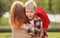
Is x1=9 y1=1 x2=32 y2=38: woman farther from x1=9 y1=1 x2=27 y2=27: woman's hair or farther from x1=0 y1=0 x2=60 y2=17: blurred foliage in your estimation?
x1=0 y1=0 x2=60 y2=17: blurred foliage

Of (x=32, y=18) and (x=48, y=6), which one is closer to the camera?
(x=32, y=18)

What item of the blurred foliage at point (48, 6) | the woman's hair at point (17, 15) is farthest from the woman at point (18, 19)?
the blurred foliage at point (48, 6)

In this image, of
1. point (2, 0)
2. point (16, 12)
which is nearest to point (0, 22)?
point (2, 0)

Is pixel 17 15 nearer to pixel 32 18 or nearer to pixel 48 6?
pixel 32 18

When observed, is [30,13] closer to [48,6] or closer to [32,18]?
[32,18]

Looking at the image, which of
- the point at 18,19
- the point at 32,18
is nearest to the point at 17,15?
the point at 18,19

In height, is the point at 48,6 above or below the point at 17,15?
above

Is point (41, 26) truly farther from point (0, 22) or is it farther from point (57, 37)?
point (0, 22)

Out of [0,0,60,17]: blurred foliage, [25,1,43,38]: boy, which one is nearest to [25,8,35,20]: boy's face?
[25,1,43,38]: boy

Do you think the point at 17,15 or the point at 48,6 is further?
the point at 48,6

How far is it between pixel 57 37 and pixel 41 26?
553cm

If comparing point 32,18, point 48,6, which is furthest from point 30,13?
point 48,6

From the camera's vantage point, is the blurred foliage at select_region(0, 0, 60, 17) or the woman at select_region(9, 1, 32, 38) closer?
the woman at select_region(9, 1, 32, 38)

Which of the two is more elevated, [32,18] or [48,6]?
[48,6]
